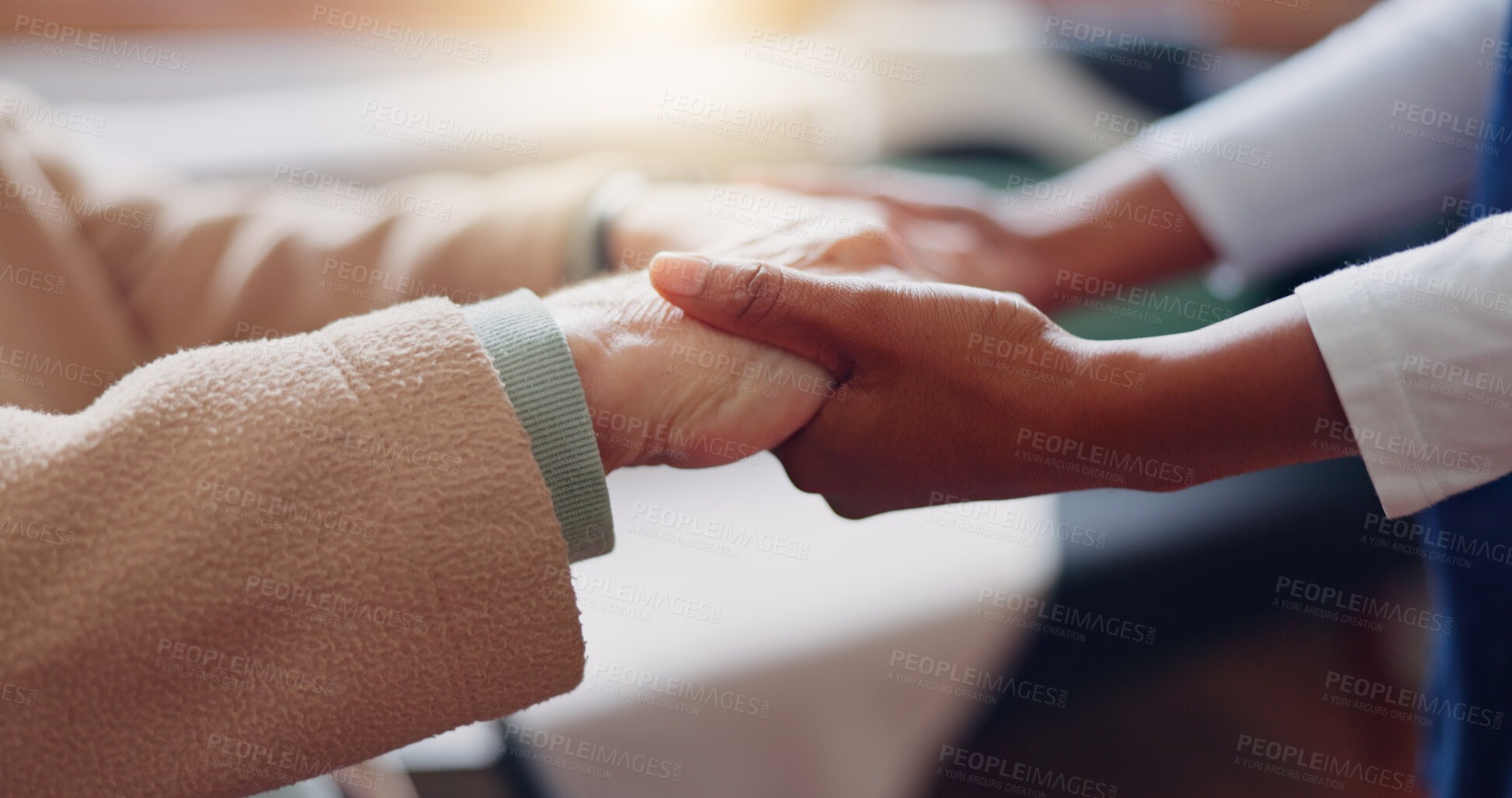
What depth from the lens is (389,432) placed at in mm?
399

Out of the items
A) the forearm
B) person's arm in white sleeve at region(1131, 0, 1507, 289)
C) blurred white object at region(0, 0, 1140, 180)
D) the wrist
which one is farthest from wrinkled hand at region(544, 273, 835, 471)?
blurred white object at region(0, 0, 1140, 180)

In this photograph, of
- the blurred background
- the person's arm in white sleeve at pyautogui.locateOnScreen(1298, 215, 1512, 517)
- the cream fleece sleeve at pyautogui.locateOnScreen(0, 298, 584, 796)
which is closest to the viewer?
the cream fleece sleeve at pyautogui.locateOnScreen(0, 298, 584, 796)

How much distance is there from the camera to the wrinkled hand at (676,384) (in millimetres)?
504

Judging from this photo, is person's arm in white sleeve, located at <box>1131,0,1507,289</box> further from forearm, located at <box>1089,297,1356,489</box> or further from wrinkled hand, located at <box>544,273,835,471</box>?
wrinkled hand, located at <box>544,273,835,471</box>

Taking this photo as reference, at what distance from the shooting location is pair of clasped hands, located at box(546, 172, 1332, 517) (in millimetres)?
Answer: 502

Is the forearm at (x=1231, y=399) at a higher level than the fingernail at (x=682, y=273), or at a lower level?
lower

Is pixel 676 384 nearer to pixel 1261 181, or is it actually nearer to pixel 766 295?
pixel 766 295

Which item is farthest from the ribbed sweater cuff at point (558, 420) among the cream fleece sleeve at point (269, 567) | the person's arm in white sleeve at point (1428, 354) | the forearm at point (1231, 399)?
the person's arm in white sleeve at point (1428, 354)

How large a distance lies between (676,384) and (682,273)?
0.06 meters

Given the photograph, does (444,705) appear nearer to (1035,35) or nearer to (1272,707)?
(1272,707)

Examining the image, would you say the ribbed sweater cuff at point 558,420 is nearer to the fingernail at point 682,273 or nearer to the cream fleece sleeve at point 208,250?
the fingernail at point 682,273

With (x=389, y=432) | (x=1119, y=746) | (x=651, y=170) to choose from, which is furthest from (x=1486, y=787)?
(x=651, y=170)

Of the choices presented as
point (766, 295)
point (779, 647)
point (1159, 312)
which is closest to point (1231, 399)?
point (766, 295)

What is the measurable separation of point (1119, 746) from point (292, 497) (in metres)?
0.85
